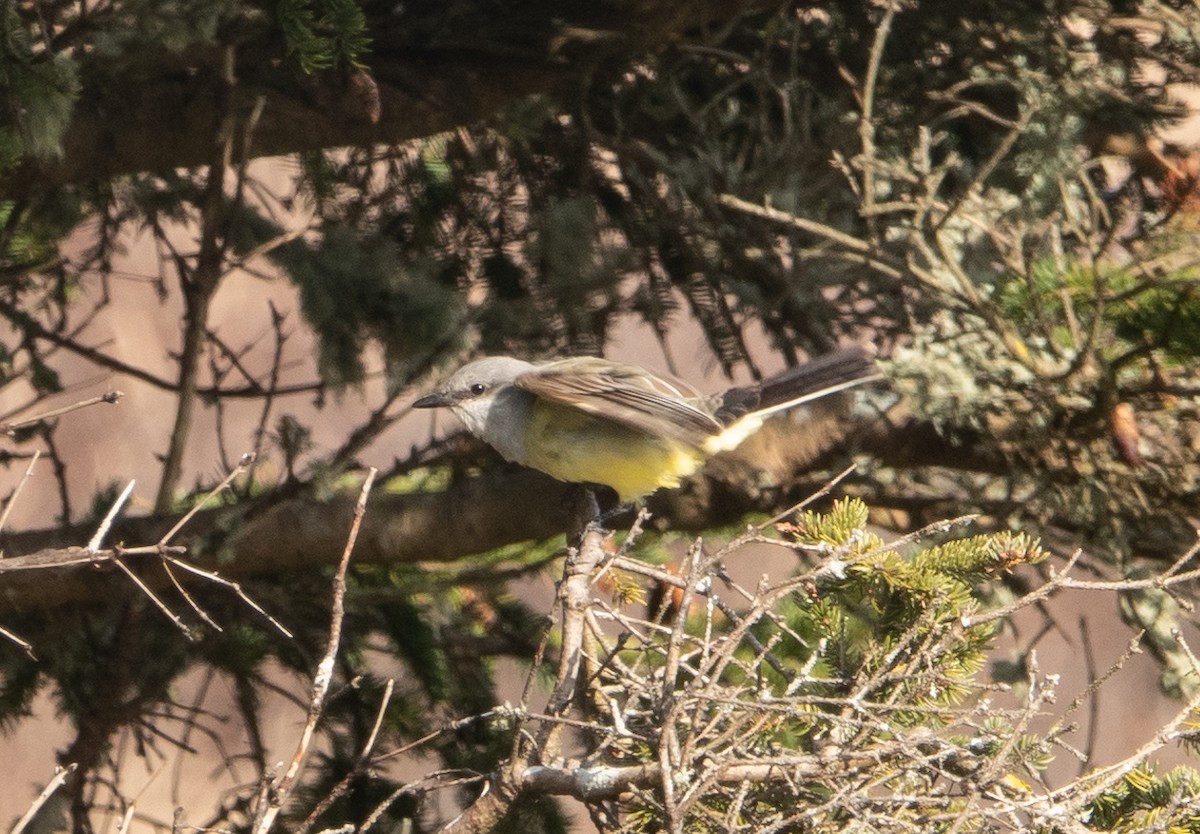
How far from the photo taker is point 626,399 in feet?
9.75

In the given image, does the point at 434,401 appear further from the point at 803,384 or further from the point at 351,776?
the point at 351,776

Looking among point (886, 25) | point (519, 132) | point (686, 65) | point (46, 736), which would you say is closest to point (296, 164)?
point (519, 132)

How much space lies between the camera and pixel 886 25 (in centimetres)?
307

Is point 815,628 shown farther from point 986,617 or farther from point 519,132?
point 519,132

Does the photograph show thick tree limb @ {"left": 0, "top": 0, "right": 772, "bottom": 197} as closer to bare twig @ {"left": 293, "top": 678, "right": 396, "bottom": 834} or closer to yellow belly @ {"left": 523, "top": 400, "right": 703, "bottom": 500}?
yellow belly @ {"left": 523, "top": 400, "right": 703, "bottom": 500}

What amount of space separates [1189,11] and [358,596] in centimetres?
254

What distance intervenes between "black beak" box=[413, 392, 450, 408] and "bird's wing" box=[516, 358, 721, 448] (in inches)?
9.0

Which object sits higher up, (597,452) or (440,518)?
(597,452)

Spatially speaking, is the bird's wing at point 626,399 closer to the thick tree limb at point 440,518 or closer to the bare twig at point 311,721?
the thick tree limb at point 440,518

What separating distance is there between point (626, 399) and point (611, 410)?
0.17 feet

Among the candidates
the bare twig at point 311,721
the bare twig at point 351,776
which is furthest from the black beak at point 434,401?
the bare twig at point 311,721

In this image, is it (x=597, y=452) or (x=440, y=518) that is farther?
(x=440, y=518)

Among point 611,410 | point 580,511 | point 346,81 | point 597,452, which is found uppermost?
point 346,81

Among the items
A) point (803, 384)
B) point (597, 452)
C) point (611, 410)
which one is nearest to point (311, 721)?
point (611, 410)
